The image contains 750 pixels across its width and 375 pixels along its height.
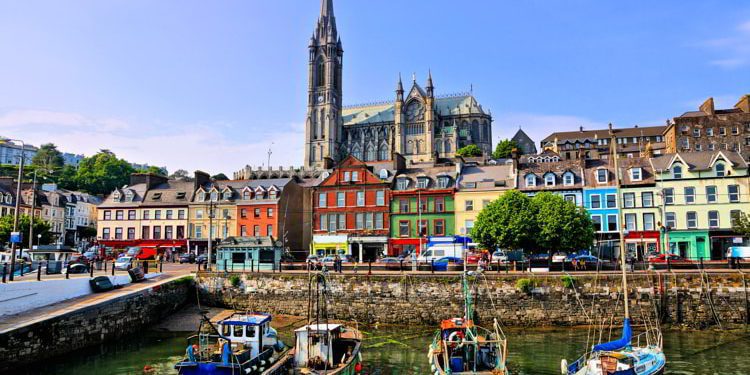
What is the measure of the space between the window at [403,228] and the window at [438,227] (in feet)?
9.34

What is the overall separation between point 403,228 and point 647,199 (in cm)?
2384

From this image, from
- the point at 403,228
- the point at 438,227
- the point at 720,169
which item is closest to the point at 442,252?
the point at 438,227

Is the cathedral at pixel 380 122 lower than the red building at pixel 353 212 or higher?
higher

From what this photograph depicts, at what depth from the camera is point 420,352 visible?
90.1ft

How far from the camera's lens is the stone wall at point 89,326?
22562 millimetres

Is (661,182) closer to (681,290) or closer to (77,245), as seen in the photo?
(681,290)

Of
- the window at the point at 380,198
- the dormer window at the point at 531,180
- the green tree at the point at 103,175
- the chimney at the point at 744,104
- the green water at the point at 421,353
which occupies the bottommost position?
the green water at the point at 421,353

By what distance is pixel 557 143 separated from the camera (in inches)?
5010

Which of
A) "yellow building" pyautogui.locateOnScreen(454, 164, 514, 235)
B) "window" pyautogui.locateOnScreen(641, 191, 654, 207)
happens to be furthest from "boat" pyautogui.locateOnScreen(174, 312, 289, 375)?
"window" pyautogui.locateOnScreen(641, 191, 654, 207)

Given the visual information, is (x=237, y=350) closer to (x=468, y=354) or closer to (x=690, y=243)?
(x=468, y=354)

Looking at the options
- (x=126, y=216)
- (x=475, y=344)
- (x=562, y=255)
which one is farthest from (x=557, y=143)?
(x=475, y=344)

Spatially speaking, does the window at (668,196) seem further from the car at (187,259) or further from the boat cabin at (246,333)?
the car at (187,259)

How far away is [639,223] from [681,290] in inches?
824

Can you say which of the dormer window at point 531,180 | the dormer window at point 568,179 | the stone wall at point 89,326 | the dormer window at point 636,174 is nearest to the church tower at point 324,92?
the dormer window at point 531,180
